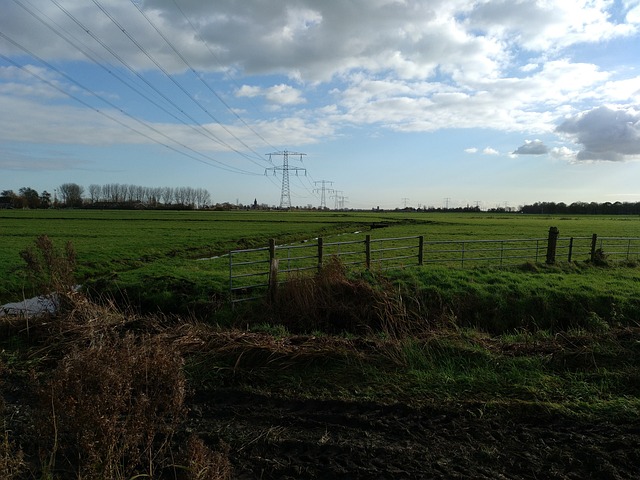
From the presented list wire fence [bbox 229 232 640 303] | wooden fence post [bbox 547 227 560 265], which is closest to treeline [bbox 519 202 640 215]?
wire fence [bbox 229 232 640 303]

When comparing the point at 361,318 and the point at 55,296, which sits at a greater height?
the point at 55,296

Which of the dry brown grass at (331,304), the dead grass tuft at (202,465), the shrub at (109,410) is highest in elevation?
the shrub at (109,410)

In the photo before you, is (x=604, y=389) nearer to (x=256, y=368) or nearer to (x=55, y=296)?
(x=256, y=368)

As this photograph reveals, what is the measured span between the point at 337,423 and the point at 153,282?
36.4 feet

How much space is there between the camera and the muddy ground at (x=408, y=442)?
374 centimetres

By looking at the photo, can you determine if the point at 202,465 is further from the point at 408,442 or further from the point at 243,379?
the point at 243,379

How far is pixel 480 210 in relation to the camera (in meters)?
186

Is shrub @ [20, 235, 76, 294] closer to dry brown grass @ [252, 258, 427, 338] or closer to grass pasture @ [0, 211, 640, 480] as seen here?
grass pasture @ [0, 211, 640, 480]

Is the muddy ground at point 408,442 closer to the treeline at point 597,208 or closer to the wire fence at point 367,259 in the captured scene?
the wire fence at point 367,259

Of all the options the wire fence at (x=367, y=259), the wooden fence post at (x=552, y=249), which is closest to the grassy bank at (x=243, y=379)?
the wire fence at (x=367, y=259)

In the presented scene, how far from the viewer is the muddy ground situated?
3738 mm

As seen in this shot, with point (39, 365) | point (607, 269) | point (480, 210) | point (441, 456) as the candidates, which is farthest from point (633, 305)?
point (480, 210)

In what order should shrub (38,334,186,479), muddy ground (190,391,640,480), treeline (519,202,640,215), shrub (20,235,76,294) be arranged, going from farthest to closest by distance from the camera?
treeline (519,202,640,215), shrub (20,235,76,294), muddy ground (190,391,640,480), shrub (38,334,186,479)

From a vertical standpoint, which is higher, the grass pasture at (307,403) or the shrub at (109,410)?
A: the shrub at (109,410)
